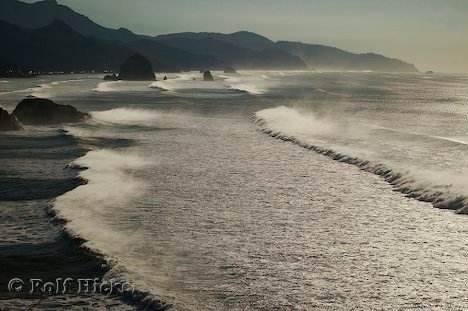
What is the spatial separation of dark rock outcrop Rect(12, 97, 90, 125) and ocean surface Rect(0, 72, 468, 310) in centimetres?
1057

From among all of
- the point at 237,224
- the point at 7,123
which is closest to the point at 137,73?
the point at 7,123

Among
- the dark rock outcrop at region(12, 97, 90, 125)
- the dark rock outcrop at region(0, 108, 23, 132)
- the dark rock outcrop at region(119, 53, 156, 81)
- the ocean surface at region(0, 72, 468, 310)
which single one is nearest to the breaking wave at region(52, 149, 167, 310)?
the ocean surface at region(0, 72, 468, 310)

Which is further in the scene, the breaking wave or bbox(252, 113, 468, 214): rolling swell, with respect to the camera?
bbox(252, 113, 468, 214): rolling swell

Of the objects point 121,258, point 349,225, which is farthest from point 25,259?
point 349,225

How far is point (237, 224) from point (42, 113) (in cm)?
3293

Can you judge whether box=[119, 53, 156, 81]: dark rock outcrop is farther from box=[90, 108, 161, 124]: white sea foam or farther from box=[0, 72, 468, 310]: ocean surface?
box=[0, 72, 468, 310]: ocean surface

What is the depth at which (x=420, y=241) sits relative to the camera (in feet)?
51.5

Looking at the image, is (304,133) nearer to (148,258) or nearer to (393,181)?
(393,181)

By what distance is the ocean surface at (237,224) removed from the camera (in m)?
11.8

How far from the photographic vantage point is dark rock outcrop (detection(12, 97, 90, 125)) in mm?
44594

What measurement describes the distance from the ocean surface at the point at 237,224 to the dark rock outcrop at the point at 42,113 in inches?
416

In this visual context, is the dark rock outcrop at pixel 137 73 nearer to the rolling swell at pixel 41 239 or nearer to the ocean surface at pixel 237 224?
the ocean surface at pixel 237 224

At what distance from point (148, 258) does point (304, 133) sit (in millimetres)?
29851

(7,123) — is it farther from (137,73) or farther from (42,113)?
(137,73)
